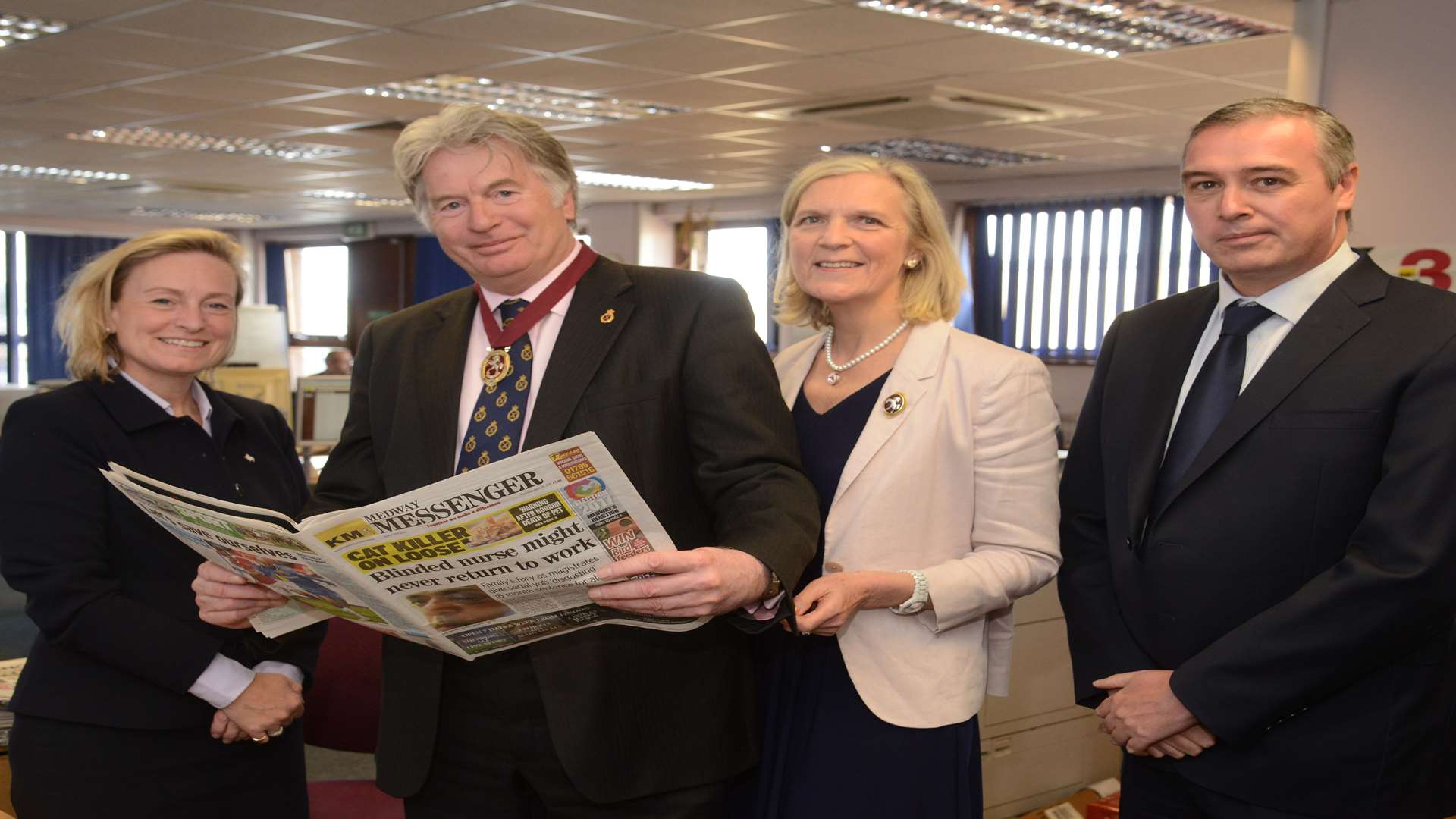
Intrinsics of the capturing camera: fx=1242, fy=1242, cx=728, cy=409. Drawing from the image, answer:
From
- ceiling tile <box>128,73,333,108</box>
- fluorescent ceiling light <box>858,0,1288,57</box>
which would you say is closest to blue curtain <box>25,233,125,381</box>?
→ ceiling tile <box>128,73,333,108</box>

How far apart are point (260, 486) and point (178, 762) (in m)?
0.48

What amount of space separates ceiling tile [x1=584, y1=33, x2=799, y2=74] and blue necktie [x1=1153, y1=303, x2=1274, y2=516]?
415cm

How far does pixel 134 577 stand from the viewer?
6.65 ft

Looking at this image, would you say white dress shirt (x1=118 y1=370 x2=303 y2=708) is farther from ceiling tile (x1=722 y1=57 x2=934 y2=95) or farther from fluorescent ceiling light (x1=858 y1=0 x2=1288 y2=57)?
ceiling tile (x1=722 y1=57 x2=934 y2=95)

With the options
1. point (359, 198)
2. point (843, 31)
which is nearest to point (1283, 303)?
point (843, 31)

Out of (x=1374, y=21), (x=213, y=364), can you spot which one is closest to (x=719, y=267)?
(x=1374, y=21)

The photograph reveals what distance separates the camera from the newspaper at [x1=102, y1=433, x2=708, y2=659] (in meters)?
1.24

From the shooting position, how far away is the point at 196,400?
7.33 ft

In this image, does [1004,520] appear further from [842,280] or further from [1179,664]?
[842,280]

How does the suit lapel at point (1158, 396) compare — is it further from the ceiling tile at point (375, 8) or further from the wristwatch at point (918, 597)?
the ceiling tile at point (375, 8)

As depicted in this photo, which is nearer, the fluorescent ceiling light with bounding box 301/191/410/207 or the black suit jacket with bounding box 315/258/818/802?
the black suit jacket with bounding box 315/258/818/802

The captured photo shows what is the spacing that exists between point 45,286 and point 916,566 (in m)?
18.1

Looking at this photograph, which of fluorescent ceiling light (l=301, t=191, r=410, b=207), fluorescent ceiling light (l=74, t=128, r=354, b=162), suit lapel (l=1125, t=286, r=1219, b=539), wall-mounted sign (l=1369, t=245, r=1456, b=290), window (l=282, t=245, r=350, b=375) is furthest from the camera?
window (l=282, t=245, r=350, b=375)

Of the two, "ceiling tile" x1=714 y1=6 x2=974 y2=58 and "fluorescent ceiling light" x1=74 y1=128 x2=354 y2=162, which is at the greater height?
"ceiling tile" x1=714 y1=6 x2=974 y2=58
